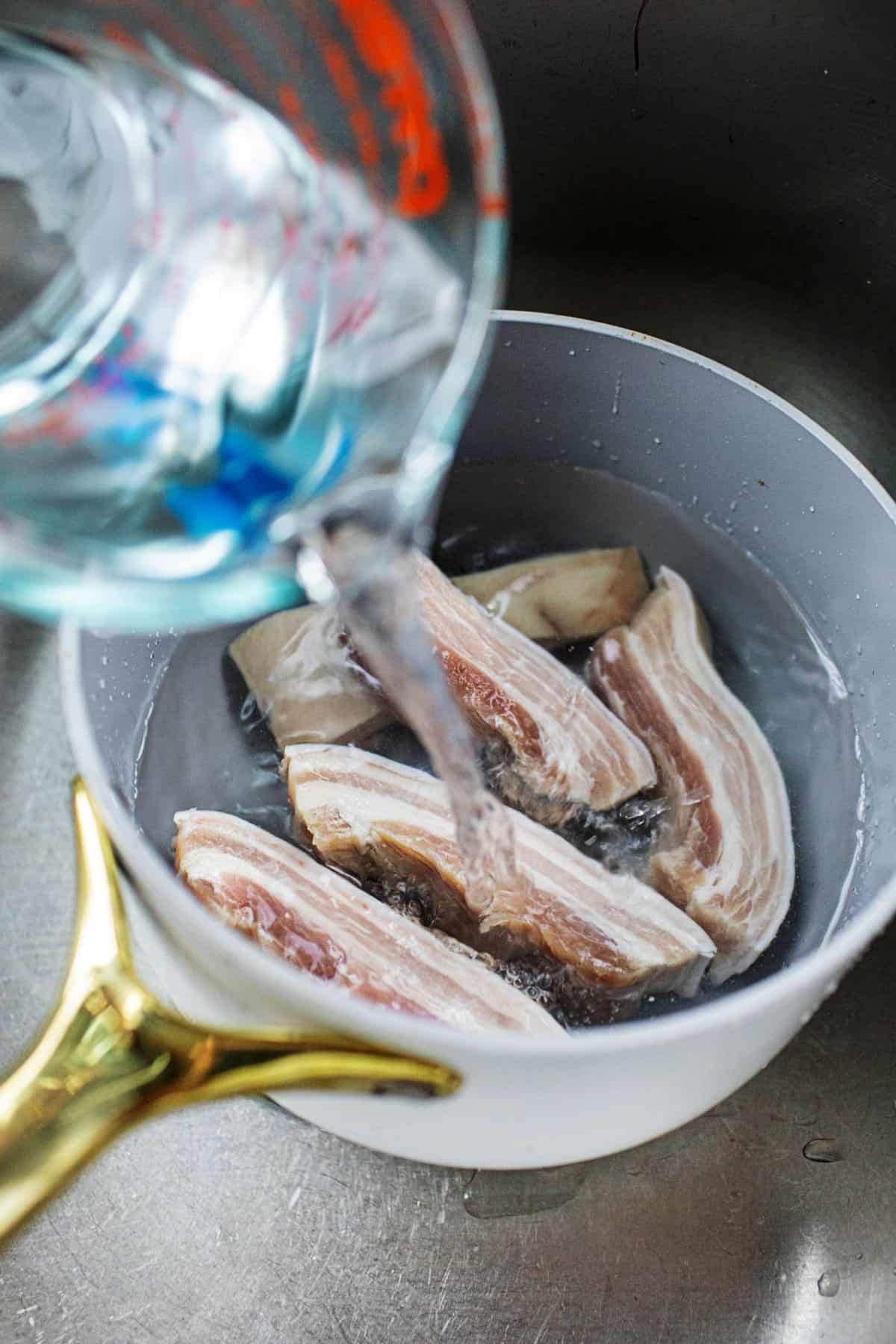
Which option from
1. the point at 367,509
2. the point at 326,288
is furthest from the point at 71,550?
the point at 326,288

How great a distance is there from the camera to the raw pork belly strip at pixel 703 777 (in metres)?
0.77

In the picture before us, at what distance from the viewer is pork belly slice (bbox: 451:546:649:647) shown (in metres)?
0.90

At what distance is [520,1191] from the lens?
2.49 feet

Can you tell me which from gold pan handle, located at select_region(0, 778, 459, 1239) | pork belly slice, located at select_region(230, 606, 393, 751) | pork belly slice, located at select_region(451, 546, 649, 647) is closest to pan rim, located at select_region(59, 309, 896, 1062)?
gold pan handle, located at select_region(0, 778, 459, 1239)

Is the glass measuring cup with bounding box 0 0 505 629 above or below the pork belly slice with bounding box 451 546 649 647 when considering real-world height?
above

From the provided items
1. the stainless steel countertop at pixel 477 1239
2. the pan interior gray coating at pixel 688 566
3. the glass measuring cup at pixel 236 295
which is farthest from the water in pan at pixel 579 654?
the glass measuring cup at pixel 236 295

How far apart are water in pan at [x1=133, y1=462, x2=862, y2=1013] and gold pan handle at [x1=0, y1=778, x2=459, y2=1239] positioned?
0.28m

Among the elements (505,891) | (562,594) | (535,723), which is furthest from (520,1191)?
(562,594)

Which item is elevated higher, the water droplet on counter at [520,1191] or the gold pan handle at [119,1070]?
the gold pan handle at [119,1070]

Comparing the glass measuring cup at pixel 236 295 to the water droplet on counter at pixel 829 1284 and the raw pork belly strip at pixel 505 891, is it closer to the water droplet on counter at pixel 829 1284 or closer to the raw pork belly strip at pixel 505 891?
the raw pork belly strip at pixel 505 891

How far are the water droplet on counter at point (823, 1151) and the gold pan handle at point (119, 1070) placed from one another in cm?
37

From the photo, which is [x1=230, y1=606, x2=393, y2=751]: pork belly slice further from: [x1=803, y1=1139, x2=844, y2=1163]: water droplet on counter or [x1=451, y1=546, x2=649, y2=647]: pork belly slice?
[x1=803, y1=1139, x2=844, y2=1163]: water droplet on counter

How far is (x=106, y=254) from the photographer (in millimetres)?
701

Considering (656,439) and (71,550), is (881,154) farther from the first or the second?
(71,550)
